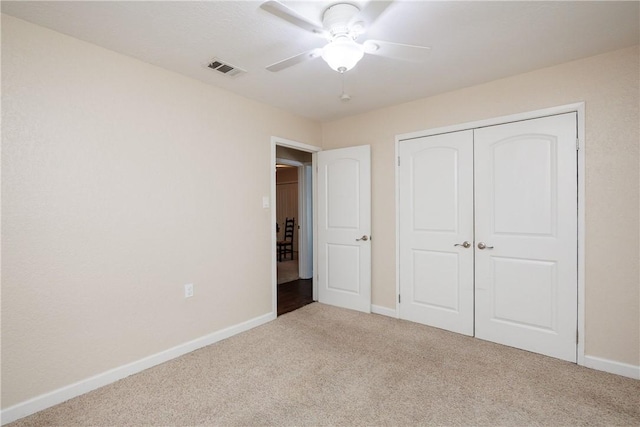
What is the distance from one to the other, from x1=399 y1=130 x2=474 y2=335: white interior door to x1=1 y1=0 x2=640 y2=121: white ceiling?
0.75 meters

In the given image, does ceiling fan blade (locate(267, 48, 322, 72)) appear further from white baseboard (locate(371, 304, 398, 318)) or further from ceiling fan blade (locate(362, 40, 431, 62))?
white baseboard (locate(371, 304, 398, 318))

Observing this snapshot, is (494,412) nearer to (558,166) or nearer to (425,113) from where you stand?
(558,166)

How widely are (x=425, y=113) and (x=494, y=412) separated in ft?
8.77

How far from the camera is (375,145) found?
12.1 feet

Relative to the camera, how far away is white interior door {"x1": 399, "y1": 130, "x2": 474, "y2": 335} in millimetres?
3049

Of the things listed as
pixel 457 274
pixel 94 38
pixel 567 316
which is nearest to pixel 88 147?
pixel 94 38

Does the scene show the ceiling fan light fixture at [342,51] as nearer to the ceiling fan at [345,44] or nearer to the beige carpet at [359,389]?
the ceiling fan at [345,44]

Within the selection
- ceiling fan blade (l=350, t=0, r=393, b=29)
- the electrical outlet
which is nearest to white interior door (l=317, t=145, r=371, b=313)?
the electrical outlet

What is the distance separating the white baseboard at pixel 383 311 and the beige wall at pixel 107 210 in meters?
1.52

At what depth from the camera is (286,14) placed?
1400 mm

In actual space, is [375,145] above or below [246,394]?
above

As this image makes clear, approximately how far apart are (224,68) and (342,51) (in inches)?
51.1

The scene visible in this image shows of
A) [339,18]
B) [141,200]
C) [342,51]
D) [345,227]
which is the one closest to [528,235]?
[345,227]

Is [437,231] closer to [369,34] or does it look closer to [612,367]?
[612,367]
